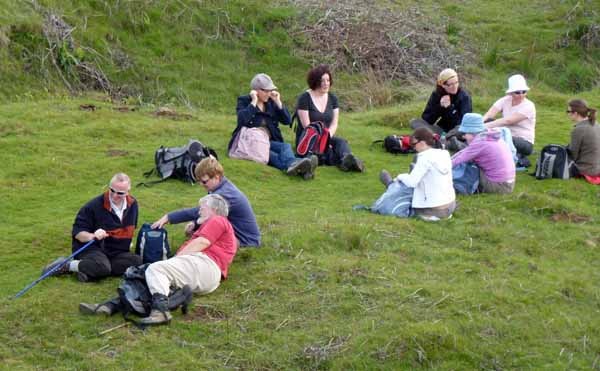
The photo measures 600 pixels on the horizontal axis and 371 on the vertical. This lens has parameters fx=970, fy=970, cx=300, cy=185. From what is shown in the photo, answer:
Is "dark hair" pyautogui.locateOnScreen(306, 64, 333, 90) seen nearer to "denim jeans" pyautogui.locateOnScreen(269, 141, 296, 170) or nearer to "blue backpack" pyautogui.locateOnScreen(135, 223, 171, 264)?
"denim jeans" pyautogui.locateOnScreen(269, 141, 296, 170)

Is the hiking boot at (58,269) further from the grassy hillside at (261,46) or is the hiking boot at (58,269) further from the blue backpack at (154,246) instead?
the grassy hillside at (261,46)

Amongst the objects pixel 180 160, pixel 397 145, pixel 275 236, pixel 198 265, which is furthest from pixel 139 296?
pixel 397 145

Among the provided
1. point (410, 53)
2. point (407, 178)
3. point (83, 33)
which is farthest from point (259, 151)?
point (410, 53)

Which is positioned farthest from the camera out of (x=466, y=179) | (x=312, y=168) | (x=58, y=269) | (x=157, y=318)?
(x=312, y=168)

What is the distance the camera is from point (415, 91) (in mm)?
21359

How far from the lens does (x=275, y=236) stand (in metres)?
10.7

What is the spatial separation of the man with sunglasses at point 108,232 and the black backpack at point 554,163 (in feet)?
21.3

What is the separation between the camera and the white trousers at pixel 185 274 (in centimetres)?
864

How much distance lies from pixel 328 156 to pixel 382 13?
11195 mm

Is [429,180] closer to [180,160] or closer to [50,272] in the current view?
[180,160]

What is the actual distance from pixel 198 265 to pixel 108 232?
1.31 m

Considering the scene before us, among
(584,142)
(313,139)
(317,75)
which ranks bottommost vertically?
(313,139)

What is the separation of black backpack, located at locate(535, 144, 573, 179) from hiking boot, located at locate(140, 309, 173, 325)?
7236 mm

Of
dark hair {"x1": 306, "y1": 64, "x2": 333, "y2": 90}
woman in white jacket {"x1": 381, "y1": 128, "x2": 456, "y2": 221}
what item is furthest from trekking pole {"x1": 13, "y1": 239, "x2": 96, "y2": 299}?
dark hair {"x1": 306, "y1": 64, "x2": 333, "y2": 90}
